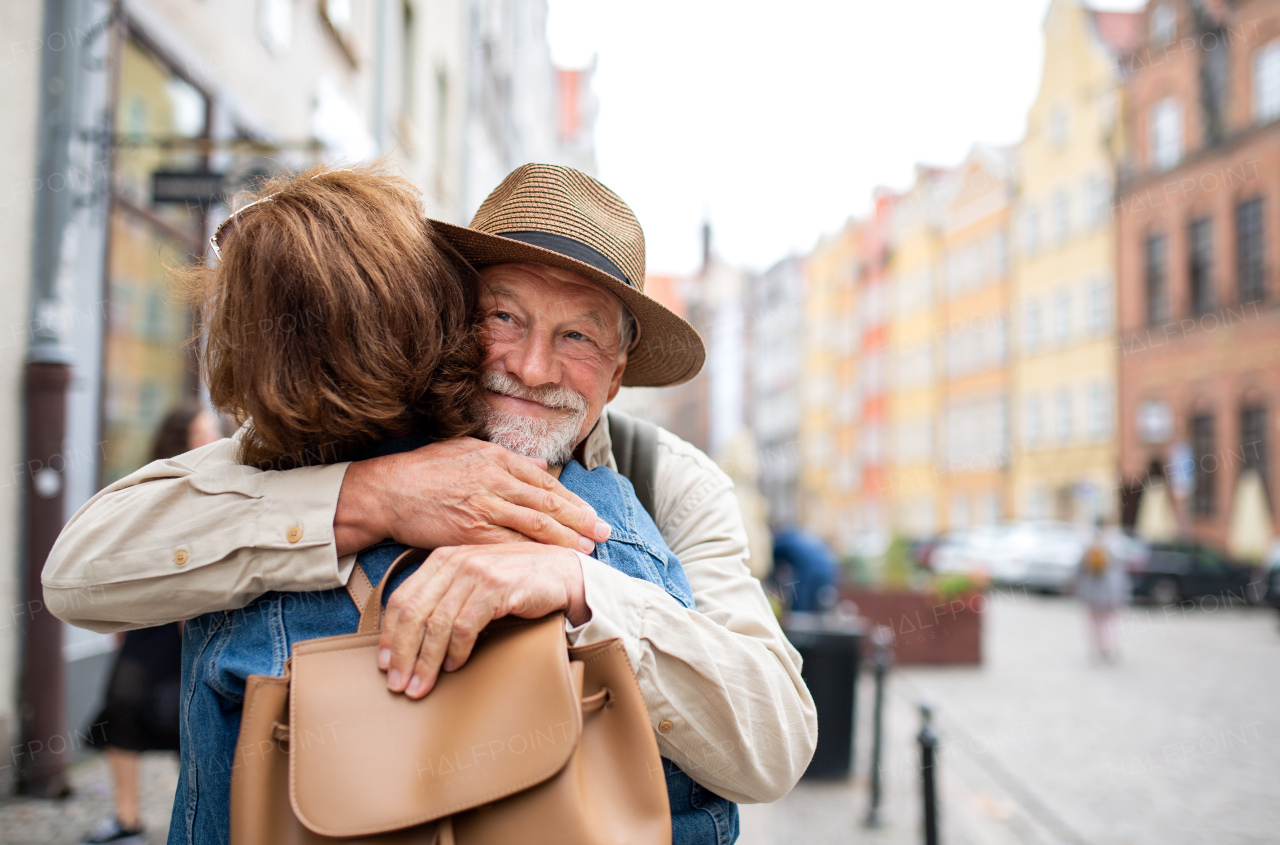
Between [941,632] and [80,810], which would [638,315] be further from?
[941,632]

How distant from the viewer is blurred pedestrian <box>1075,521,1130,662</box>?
1177cm

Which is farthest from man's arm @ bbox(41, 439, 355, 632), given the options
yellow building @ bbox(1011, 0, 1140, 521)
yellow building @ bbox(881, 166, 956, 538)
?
yellow building @ bbox(881, 166, 956, 538)

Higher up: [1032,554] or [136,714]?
[136,714]

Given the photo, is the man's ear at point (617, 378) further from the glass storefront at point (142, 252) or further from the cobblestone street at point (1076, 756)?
the glass storefront at point (142, 252)

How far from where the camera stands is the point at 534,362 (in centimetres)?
177

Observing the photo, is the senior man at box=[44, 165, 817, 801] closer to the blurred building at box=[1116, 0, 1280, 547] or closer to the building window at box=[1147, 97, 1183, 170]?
the blurred building at box=[1116, 0, 1280, 547]

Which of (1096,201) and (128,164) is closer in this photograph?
(128,164)

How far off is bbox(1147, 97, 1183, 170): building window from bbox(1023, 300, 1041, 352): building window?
6.24m

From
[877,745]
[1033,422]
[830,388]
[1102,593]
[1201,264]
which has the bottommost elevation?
[877,745]

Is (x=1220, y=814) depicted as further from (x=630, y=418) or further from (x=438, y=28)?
(x=438, y=28)

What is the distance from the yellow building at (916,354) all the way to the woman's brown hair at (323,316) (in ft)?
135

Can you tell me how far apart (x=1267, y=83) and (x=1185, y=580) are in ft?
46.8

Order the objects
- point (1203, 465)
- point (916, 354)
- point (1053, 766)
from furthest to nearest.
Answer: point (916, 354)
point (1203, 465)
point (1053, 766)

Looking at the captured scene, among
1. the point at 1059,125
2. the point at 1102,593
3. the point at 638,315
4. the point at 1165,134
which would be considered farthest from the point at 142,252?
the point at 1059,125
